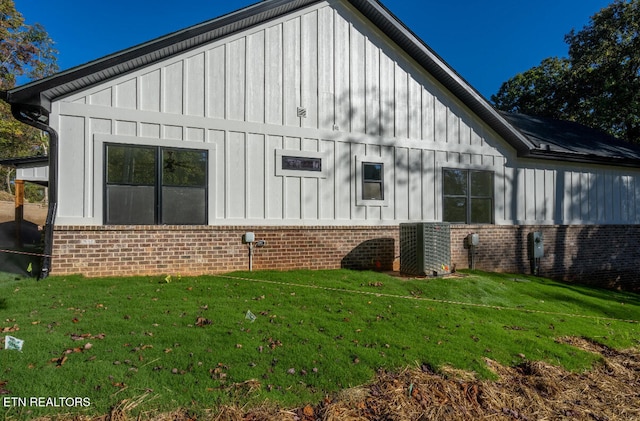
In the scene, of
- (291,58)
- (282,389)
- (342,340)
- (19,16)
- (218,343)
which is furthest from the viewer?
(19,16)

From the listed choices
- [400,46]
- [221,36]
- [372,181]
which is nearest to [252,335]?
[372,181]

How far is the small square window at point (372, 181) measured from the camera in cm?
962

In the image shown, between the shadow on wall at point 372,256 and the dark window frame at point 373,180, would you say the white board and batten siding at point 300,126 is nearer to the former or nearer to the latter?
the dark window frame at point 373,180

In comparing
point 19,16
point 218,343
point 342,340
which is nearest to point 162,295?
point 218,343

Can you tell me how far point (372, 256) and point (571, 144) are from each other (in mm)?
9018

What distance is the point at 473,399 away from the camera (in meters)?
3.75

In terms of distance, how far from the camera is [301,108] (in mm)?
8961

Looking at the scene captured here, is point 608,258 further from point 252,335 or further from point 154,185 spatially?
point 154,185

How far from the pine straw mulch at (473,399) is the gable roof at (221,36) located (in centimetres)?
623

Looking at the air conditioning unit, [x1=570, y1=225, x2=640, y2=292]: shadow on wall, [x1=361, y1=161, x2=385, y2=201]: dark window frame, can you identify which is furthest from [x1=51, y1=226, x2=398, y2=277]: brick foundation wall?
[x1=570, y1=225, x2=640, y2=292]: shadow on wall

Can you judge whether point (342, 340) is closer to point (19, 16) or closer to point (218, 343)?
point (218, 343)

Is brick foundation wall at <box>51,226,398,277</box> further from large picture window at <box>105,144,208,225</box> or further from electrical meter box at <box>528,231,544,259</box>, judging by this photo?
electrical meter box at <box>528,231,544,259</box>

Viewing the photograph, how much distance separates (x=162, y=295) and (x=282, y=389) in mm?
3312

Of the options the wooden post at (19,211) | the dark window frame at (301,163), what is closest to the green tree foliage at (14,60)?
the wooden post at (19,211)
